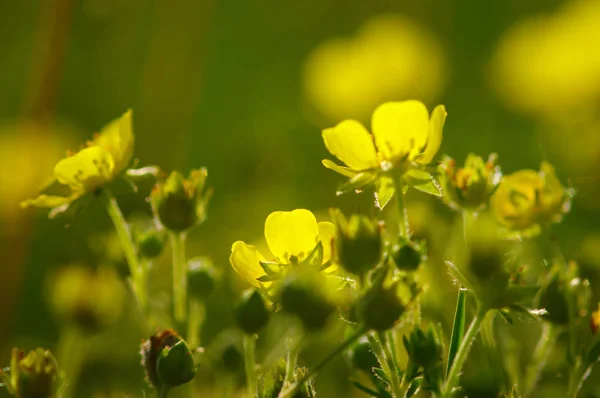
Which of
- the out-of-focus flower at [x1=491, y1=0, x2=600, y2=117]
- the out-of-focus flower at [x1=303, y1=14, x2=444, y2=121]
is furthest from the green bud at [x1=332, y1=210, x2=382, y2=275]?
the out-of-focus flower at [x1=303, y1=14, x2=444, y2=121]

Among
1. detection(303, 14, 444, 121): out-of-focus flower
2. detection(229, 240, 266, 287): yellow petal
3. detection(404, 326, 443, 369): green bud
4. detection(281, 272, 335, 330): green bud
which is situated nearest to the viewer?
detection(281, 272, 335, 330): green bud

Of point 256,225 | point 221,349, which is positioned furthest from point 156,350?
point 256,225

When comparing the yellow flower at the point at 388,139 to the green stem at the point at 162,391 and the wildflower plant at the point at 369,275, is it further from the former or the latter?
the green stem at the point at 162,391

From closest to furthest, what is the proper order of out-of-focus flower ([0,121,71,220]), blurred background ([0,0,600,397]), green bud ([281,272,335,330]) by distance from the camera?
→ green bud ([281,272,335,330]) → blurred background ([0,0,600,397]) → out-of-focus flower ([0,121,71,220])

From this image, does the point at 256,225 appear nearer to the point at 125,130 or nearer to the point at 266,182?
the point at 266,182

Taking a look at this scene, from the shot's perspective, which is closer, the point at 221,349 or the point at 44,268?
the point at 221,349

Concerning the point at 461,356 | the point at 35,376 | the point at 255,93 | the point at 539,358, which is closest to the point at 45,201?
the point at 35,376

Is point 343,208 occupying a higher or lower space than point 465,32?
lower

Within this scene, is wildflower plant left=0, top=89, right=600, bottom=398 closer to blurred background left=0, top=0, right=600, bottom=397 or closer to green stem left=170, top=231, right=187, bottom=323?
green stem left=170, top=231, right=187, bottom=323
